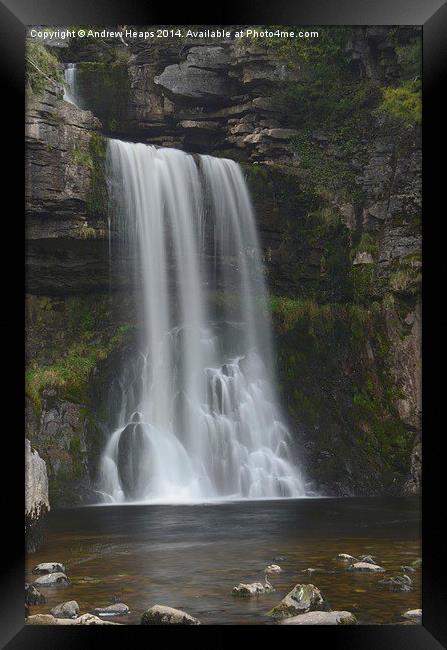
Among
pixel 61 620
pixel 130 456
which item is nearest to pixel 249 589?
pixel 61 620

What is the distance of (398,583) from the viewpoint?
22.5 feet

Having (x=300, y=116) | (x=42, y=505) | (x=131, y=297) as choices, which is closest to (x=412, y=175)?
(x=300, y=116)

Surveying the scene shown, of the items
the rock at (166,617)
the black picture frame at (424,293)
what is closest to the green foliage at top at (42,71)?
the black picture frame at (424,293)

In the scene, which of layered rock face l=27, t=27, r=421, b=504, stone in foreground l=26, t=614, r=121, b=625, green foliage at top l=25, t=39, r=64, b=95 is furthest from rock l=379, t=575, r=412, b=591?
green foliage at top l=25, t=39, r=64, b=95

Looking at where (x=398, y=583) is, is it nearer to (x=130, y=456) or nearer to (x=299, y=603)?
(x=299, y=603)

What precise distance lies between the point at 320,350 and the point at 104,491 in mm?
5177

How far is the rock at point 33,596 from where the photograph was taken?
247 inches

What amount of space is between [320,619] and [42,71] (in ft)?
33.3

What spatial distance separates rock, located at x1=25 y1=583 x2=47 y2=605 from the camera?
627 cm

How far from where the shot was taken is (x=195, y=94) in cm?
1600

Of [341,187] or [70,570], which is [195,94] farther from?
[70,570]

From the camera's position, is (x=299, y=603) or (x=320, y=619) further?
(x=299, y=603)

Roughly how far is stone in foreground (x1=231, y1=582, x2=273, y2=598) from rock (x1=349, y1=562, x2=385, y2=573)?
1.05m

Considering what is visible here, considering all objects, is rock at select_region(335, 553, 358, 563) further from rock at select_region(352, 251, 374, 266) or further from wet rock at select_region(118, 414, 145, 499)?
rock at select_region(352, 251, 374, 266)
